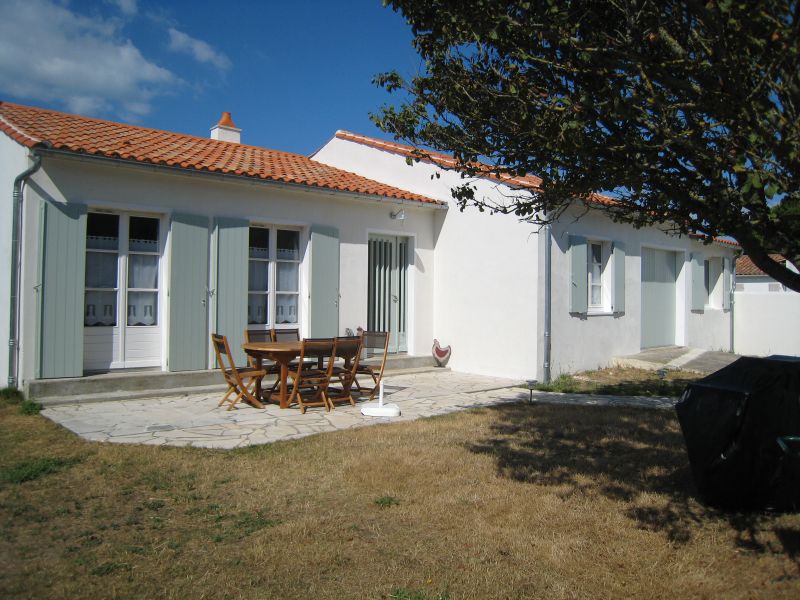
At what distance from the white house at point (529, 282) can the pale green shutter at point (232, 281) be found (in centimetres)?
332

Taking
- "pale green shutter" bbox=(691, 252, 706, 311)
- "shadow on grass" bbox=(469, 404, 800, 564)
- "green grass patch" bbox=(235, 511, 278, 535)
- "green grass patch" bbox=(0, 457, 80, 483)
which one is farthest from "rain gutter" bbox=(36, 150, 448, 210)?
"pale green shutter" bbox=(691, 252, 706, 311)

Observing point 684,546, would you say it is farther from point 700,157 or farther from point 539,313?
point 539,313

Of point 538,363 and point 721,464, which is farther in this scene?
point 538,363

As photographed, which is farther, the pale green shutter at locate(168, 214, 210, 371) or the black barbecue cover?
the pale green shutter at locate(168, 214, 210, 371)

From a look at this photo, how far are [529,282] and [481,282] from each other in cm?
105

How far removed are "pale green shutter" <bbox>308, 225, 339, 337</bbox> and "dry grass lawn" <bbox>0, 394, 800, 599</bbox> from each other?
14.4 feet

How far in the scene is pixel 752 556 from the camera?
12.8 ft

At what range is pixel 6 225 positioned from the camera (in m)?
8.62

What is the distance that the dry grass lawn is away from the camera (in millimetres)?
3564

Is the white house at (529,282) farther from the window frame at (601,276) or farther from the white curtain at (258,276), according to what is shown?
the white curtain at (258,276)

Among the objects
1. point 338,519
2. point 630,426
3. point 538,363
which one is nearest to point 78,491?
point 338,519

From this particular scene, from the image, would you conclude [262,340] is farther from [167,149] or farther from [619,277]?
[619,277]

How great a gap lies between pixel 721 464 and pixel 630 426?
3.10 meters

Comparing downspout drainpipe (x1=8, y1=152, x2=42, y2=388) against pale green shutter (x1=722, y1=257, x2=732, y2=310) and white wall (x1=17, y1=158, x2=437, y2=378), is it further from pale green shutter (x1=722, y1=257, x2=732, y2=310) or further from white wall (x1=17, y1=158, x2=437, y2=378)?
pale green shutter (x1=722, y1=257, x2=732, y2=310)
